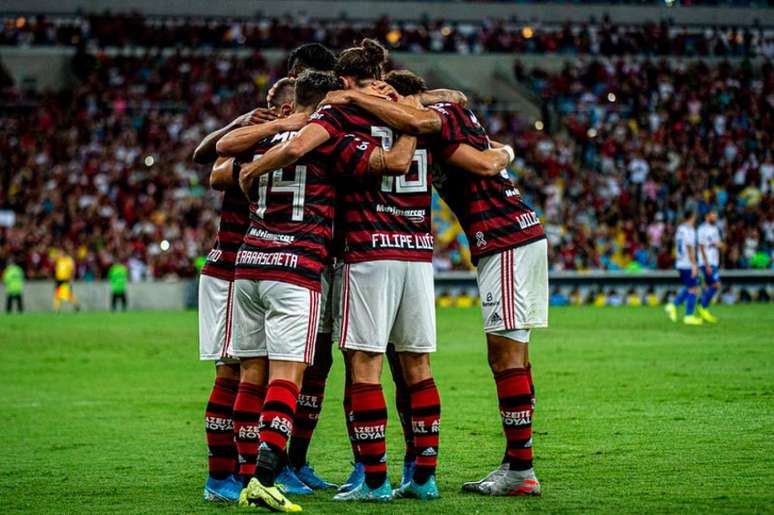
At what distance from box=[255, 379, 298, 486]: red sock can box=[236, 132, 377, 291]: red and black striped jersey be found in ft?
2.11

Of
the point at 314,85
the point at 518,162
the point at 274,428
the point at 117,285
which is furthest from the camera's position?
the point at 518,162

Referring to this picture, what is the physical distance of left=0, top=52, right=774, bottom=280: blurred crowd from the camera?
37.4 meters

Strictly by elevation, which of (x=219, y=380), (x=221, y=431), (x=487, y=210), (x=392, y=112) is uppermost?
(x=392, y=112)

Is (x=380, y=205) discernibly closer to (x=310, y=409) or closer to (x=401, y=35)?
(x=310, y=409)

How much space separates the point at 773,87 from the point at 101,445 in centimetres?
4022

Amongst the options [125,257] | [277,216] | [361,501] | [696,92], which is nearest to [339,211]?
[277,216]

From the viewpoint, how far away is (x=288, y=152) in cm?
671

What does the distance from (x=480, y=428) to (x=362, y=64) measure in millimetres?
4133

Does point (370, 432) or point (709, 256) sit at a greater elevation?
point (709, 256)

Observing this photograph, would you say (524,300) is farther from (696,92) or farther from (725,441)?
(696,92)

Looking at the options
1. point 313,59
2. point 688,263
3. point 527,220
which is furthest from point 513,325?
point 688,263

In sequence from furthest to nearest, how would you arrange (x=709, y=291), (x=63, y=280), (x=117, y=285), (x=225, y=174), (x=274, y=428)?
(x=63, y=280) → (x=117, y=285) → (x=709, y=291) → (x=225, y=174) → (x=274, y=428)

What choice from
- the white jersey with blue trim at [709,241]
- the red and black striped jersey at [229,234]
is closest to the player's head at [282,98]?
the red and black striped jersey at [229,234]

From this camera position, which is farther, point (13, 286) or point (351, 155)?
point (13, 286)
